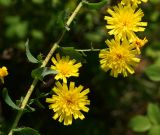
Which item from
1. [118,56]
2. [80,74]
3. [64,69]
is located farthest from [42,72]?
[80,74]

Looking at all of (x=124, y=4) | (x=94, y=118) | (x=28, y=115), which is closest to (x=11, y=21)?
(x=28, y=115)

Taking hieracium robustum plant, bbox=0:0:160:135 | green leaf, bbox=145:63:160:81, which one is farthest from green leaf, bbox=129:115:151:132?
green leaf, bbox=145:63:160:81

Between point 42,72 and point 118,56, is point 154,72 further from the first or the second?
point 42,72

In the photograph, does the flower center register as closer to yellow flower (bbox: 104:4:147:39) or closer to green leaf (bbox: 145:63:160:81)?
yellow flower (bbox: 104:4:147:39)

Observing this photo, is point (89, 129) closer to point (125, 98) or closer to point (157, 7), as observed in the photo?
point (125, 98)

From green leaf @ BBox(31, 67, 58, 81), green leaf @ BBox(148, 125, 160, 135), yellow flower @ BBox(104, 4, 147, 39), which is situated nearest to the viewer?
green leaf @ BBox(31, 67, 58, 81)

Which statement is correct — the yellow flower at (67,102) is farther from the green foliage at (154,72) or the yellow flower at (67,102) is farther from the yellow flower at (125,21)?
the green foliage at (154,72)
